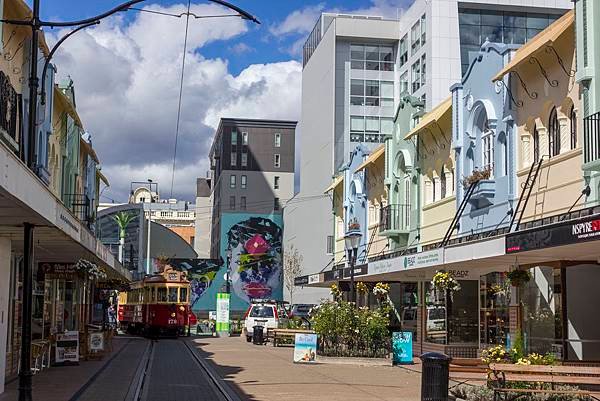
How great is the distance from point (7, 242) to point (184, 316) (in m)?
31.3

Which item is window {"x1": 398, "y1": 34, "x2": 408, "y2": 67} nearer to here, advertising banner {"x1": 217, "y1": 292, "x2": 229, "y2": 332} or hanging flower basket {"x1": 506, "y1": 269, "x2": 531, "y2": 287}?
advertising banner {"x1": 217, "y1": 292, "x2": 229, "y2": 332}

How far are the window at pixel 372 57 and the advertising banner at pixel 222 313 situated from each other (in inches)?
1016

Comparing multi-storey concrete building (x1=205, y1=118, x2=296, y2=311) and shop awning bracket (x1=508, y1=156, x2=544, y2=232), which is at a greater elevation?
multi-storey concrete building (x1=205, y1=118, x2=296, y2=311)

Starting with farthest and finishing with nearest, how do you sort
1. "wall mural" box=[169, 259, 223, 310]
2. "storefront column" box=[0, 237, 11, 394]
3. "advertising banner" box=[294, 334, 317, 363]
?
"wall mural" box=[169, 259, 223, 310], "advertising banner" box=[294, 334, 317, 363], "storefront column" box=[0, 237, 11, 394]

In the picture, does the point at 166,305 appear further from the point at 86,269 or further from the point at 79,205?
the point at 86,269

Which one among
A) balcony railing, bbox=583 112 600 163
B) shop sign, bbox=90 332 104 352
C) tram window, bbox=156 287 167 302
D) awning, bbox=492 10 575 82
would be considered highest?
awning, bbox=492 10 575 82

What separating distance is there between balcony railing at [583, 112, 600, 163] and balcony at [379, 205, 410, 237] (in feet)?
54.2

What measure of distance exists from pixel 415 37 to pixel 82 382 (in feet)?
169

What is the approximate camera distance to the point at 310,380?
866 inches

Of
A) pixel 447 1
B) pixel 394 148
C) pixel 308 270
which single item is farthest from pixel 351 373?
pixel 308 270

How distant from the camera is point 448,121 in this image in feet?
107

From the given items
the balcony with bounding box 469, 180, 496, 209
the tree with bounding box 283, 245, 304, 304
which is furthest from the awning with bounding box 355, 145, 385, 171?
the tree with bounding box 283, 245, 304, 304

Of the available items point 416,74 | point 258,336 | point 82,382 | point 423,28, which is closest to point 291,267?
point 416,74

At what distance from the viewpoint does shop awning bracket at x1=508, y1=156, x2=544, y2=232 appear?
2456cm
